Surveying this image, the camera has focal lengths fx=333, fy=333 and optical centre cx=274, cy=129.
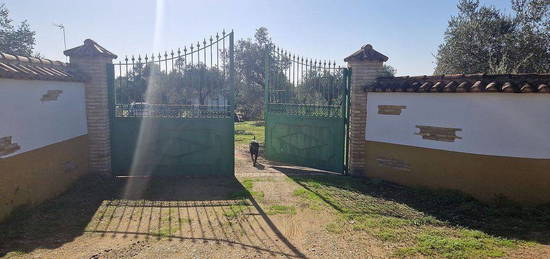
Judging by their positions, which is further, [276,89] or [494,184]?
[276,89]

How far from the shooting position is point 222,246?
4.10 m

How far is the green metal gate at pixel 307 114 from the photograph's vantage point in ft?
25.6

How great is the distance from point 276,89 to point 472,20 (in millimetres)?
11507

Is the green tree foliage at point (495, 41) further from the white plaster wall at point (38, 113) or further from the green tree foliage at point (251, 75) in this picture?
the white plaster wall at point (38, 113)

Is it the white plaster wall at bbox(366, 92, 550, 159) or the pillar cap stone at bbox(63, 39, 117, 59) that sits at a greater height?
the pillar cap stone at bbox(63, 39, 117, 59)

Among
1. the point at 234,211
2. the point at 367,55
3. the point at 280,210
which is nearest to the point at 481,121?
the point at 367,55

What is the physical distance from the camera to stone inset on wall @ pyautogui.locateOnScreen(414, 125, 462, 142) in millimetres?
5918

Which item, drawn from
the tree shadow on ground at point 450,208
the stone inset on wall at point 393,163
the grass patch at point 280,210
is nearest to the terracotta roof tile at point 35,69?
the grass patch at point 280,210

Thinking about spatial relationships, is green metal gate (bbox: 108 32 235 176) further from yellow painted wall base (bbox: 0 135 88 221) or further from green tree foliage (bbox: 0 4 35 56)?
green tree foliage (bbox: 0 4 35 56)

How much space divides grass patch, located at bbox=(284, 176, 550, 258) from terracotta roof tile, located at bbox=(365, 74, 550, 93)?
1.86 m

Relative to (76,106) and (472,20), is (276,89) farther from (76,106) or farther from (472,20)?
(472,20)

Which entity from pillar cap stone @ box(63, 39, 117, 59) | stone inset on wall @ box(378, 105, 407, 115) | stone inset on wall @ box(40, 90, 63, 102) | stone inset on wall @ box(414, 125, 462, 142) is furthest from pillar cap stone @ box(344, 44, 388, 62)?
stone inset on wall @ box(40, 90, 63, 102)

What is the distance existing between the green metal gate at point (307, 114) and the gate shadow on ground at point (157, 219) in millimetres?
2409

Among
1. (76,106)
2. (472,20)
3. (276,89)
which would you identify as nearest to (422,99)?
(276,89)
